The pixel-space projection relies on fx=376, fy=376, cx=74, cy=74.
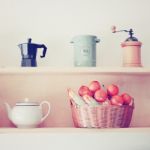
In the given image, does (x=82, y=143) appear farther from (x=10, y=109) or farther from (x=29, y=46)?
(x=29, y=46)

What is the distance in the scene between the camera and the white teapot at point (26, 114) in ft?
5.01

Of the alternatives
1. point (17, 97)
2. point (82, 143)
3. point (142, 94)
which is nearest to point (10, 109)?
point (17, 97)

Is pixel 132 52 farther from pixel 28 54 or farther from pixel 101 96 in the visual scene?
pixel 28 54

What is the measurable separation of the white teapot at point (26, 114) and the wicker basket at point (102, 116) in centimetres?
16

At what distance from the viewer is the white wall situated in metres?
1.71

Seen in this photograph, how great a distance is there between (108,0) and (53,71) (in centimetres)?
47

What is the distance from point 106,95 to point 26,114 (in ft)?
1.09

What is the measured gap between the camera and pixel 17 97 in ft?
5.53

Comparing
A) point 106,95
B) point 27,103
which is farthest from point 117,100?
point 27,103

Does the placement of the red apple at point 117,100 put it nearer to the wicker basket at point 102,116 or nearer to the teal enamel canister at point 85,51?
the wicker basket at point 102,116

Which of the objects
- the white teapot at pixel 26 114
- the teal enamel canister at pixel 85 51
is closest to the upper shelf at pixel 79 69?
the teal enamel canister at pixel 85 51

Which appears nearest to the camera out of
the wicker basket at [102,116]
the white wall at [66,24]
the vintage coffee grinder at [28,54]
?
the wicker basket at [102,116]

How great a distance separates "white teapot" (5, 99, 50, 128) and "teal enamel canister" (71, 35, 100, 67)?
255mm

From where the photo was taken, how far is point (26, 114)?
1.53 metres
